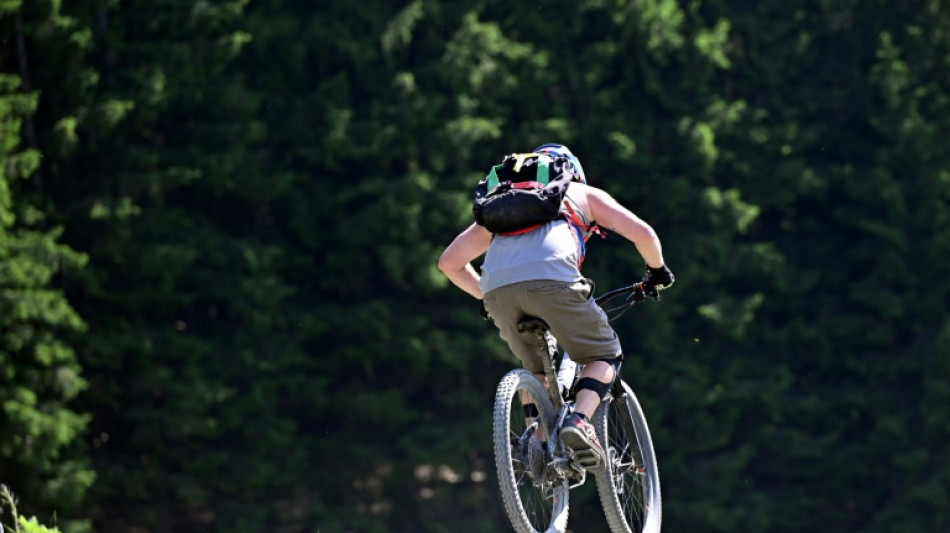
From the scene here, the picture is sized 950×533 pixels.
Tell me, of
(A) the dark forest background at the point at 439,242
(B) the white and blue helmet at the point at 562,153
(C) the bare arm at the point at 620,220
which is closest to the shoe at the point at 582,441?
(C) the bare arm at the point at 620,220

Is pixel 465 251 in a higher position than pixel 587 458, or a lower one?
higher

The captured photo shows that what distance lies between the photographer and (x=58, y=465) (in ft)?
66.8

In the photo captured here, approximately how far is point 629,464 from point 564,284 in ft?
3.63

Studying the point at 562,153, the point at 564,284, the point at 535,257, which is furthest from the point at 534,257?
the point at 562,153

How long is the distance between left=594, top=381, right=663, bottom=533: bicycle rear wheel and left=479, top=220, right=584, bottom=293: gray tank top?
792 millimetres

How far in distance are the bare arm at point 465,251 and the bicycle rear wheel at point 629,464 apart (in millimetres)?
792

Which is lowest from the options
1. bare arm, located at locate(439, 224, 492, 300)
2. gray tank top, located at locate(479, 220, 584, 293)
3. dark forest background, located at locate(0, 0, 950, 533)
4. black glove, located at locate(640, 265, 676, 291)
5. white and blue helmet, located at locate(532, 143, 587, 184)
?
gray tank top, located at locate(479, 220, 584, 293)

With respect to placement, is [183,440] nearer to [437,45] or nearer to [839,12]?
[437,45]

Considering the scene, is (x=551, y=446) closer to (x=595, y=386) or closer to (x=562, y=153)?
(x=595, y=386)

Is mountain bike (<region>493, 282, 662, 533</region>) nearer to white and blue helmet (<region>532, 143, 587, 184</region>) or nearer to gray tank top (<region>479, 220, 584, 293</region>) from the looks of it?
gray tank top (<region>479, 220, 584, 293</region>)

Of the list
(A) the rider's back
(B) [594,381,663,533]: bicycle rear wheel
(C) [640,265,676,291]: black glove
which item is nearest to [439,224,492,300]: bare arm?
(A) the rider's back

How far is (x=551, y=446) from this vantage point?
5.88 m

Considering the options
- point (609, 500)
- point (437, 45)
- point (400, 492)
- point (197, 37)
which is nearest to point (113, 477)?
point (400, 492)

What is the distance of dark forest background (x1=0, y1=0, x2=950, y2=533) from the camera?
2173 centimetres
